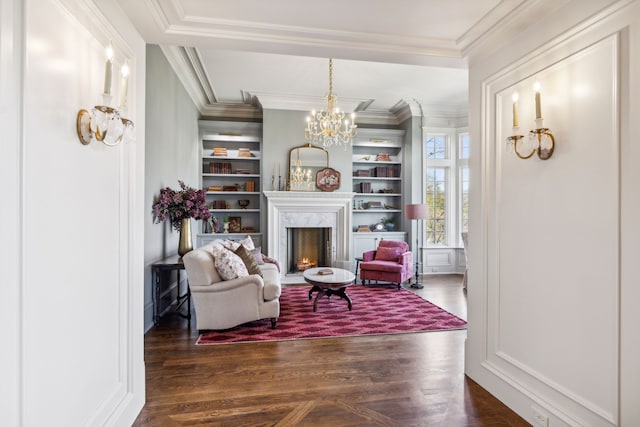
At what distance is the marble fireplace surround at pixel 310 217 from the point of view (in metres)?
6.14

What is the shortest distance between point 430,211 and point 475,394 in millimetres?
4808

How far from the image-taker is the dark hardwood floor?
2.05 m

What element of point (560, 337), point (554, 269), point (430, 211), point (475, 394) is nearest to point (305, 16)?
point (554, 269)

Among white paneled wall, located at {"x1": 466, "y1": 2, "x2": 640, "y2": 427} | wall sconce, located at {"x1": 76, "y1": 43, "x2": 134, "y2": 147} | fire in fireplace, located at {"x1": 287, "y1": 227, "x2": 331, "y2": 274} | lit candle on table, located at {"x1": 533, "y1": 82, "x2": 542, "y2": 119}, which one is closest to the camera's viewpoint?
wall sconce, located at {"x1": 76, "y1": 43, "x2": 134, "y2": 147}

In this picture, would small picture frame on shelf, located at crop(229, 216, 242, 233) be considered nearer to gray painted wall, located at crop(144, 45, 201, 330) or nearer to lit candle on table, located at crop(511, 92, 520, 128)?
gray painted wall, located at crop(144, 45, 201, 330)

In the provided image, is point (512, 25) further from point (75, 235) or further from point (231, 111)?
point (231, 111)

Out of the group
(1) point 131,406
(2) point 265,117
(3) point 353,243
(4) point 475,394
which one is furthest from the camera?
(3) point 353,243

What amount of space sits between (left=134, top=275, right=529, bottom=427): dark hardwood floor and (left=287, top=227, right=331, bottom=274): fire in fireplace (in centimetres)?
323

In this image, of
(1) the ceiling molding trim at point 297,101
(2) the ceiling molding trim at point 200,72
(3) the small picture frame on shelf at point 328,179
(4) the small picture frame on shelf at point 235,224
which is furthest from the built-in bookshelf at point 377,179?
(2) the ceiling molding trim at point 200,72

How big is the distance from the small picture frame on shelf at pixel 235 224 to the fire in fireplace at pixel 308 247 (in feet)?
3.34

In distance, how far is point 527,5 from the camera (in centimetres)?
188

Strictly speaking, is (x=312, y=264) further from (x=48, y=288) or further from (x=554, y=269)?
(x=48, y=288)

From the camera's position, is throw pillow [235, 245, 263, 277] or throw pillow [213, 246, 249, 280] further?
throw pillow [235, 245, 263, 277]

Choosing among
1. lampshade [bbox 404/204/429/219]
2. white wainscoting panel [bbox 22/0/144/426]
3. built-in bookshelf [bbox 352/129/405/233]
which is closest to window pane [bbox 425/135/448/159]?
built-in bookshelf [bbox 352/129/405/233]
